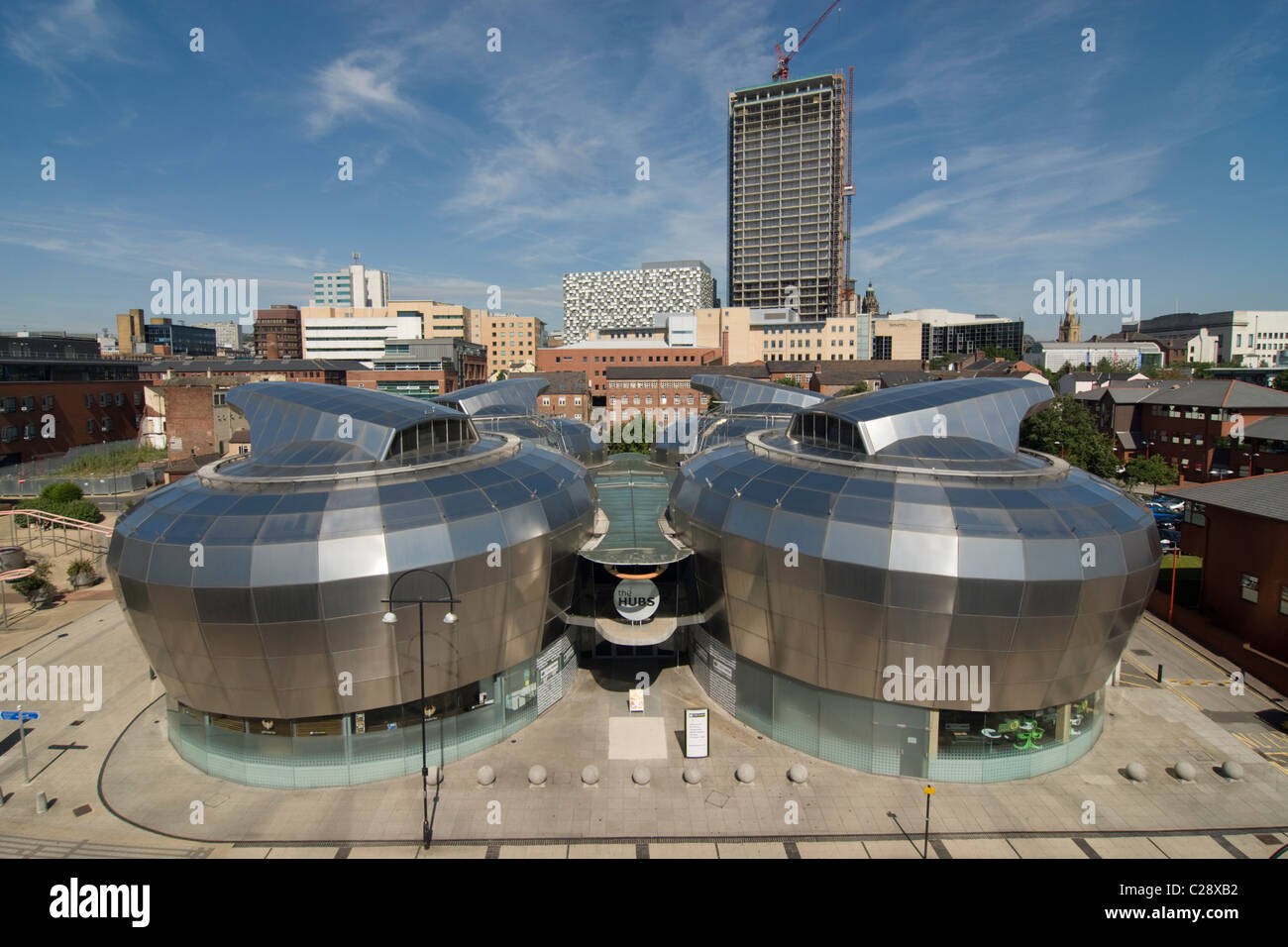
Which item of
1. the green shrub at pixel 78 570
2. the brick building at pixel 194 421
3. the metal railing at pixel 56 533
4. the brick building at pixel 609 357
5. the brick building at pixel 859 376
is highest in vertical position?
the brick building at pixel 609 357

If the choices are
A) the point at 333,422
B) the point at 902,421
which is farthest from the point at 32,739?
the point at 902,421

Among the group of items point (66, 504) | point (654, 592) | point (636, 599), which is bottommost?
point (636, 599)

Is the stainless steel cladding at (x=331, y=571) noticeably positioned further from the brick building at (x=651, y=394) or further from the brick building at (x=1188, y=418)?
the brick building at (x=1188, y=418)

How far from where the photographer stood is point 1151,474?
74875 millimetres

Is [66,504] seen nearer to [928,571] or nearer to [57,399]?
[57,399]

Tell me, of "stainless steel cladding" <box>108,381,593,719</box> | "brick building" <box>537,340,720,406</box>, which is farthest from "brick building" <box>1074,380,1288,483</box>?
"stainless steel cladding" <box>108,381,593,719</box>

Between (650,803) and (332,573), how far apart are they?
15086 mm

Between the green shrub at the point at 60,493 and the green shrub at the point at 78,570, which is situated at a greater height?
→ the green shrub at the point at 60,493

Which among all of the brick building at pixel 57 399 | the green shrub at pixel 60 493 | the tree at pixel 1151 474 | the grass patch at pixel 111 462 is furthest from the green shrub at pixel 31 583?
the tree at pixel 1151 474

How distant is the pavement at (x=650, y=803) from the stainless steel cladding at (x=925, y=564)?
13.0 feet

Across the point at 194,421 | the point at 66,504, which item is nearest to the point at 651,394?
the point at 194,421

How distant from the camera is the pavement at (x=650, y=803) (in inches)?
890

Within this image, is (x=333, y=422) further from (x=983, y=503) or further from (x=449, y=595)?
(x=983, y=503)

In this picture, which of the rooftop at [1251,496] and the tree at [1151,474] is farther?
the tree at [1151,474]
